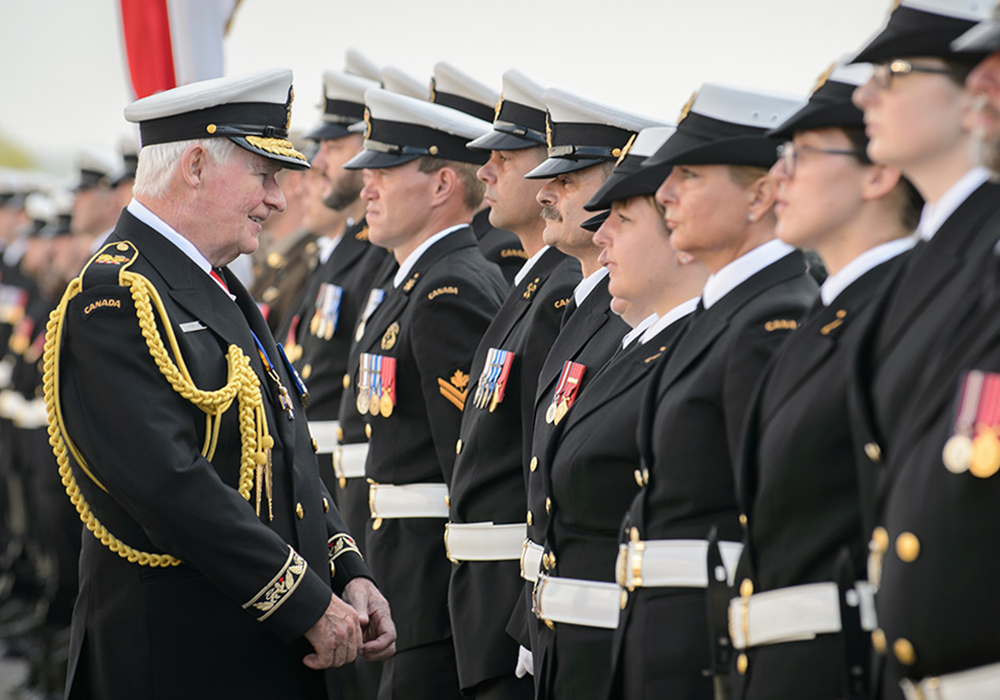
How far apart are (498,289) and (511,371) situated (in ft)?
2.39

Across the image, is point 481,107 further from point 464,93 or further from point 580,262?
point 580,262

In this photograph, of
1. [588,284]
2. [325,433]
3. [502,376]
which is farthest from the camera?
[325,433]

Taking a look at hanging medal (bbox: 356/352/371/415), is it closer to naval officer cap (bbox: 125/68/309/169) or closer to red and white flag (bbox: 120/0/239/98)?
naval officer cap (bbox: 125/68/309/169)

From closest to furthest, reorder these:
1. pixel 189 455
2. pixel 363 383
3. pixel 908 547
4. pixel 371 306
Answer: pixel 908 547 → pixel 189 455 → pixel 363 383 → pixel 371 306

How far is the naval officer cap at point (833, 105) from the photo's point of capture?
9.05ft

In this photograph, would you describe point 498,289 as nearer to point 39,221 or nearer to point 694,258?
point 694,258

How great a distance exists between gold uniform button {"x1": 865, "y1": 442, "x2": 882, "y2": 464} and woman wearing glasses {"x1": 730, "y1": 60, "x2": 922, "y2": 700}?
0.14 metres

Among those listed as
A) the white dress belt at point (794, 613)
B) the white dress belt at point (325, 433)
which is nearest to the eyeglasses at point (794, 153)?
the white dress belt at point (794, 613)

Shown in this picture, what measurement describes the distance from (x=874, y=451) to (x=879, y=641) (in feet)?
1.07

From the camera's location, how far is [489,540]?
14.7ft

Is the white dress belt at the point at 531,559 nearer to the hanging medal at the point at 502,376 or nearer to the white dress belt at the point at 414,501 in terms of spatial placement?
the hanging medal at the point at 502,376

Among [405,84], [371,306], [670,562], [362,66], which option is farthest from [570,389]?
[362,66]

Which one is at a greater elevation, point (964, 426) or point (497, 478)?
point (964, 426)

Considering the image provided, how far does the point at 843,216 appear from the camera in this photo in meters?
2.78
